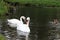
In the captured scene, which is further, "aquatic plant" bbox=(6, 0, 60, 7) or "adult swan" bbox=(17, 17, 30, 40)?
"aquatic plant" bbox=(6, 0, 60, 7)

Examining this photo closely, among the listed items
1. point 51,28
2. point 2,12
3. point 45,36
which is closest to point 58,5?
point 2,12

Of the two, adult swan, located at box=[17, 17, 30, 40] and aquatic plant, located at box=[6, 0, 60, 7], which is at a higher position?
aquatic plant, located at box=[6, 0, 60, 7]

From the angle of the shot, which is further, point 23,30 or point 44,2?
point 44,2

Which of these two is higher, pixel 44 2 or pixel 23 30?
pixel 44 2

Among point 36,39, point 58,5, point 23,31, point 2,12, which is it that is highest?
point 58,5

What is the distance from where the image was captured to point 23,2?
7019 cm

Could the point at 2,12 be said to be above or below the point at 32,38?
above

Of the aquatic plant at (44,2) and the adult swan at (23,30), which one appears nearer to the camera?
the adult swan at (23,30)

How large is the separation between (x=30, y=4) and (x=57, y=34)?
4152 centimetres

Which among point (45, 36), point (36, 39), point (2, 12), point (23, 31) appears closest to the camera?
point (36, 39)

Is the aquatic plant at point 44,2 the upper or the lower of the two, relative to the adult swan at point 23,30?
upper

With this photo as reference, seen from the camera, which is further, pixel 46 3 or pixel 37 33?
pixel 46 3

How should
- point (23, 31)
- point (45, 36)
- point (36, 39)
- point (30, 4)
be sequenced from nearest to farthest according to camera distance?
point (36, 39)
point (45, 36)
point (23, 31)
point (30, 4)

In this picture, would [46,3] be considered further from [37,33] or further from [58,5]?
[37,33]
